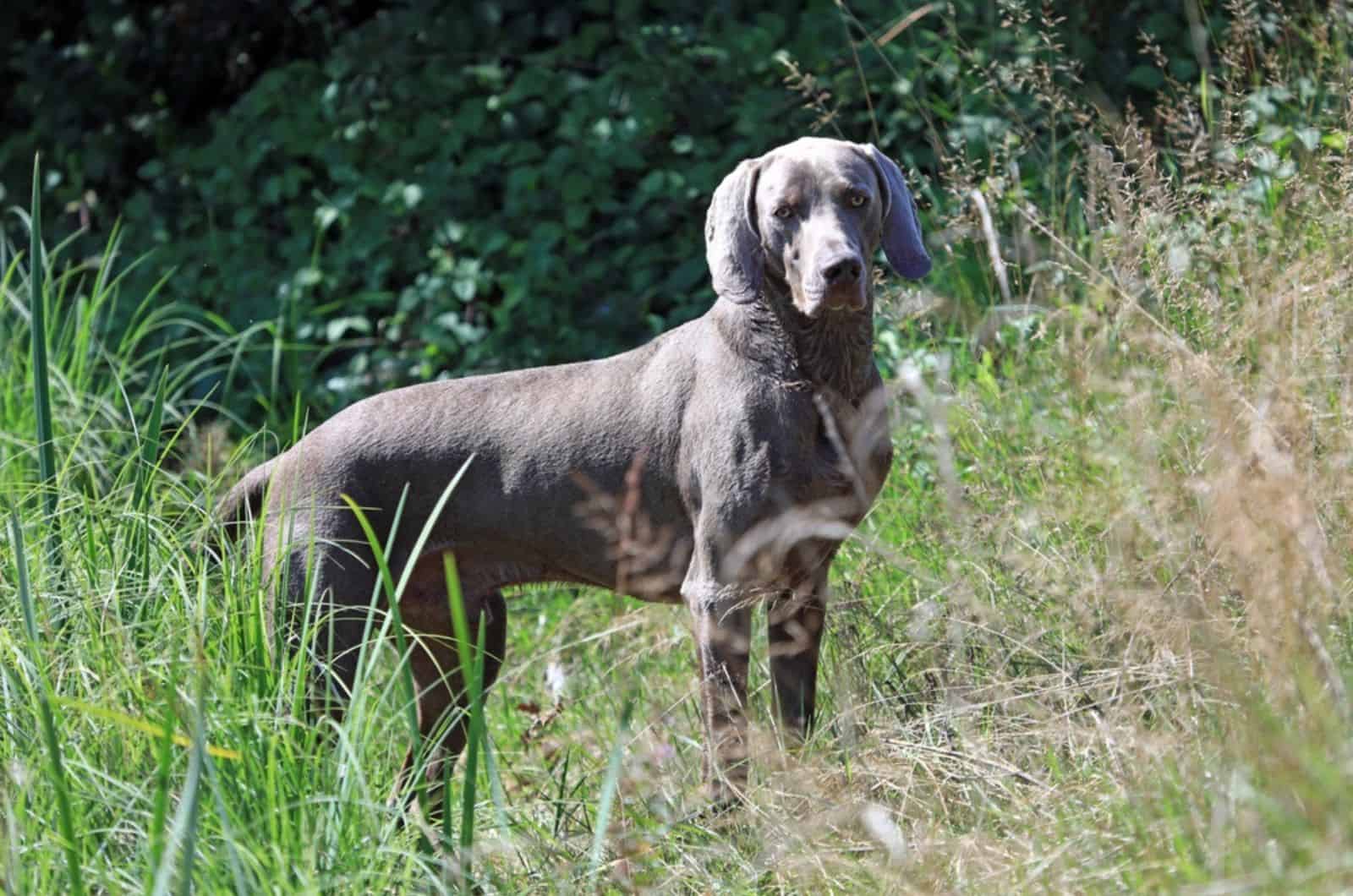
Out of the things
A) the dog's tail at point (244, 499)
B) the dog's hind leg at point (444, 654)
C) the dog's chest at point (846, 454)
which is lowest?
the dog's hind leg at point (444, 654)

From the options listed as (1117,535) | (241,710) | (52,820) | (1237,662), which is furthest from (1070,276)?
(52,820)

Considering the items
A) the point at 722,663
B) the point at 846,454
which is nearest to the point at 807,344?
the point at 846,454

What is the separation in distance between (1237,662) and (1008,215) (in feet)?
8.30

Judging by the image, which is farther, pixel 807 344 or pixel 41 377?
pixel 807 344

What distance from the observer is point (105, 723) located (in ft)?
8.38

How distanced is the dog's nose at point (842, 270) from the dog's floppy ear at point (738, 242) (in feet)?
0.73

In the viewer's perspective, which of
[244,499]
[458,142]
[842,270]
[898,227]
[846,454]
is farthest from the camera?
[458,142]

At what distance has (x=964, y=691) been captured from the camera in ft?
9.85

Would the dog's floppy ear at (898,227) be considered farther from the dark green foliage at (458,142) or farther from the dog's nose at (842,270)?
the dark green foliage at (458,142)

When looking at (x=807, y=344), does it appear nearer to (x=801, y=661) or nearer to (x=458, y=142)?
(x=801, y=661)

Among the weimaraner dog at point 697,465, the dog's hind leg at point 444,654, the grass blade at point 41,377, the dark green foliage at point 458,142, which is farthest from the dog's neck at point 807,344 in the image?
the dark green foliage at point 458,142

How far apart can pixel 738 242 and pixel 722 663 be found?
2.60 feet

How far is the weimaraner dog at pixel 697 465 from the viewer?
3.08 m

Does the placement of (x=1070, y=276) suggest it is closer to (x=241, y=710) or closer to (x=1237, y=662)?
(x=1237, y=662)
